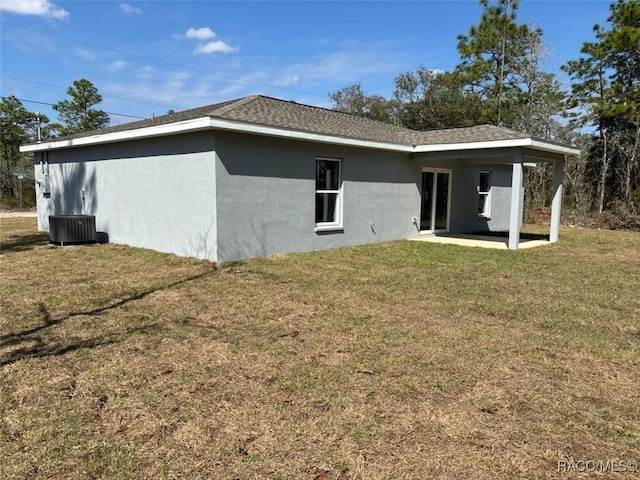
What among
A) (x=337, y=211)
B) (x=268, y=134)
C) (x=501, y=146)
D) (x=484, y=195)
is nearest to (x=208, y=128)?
(x=268, y=134)

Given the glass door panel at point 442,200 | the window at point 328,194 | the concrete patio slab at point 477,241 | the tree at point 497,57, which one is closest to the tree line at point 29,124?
the window at point 328,194

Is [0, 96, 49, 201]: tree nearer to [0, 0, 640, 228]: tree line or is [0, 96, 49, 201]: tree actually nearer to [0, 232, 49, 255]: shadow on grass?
[0, 0, 640, 228]: tree line

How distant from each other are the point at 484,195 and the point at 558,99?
49.2 ft

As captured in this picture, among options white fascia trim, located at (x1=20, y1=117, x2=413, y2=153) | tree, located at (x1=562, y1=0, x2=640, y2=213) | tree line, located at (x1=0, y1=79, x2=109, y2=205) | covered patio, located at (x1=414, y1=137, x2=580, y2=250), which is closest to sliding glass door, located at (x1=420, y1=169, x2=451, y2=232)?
covered patio, located at (x1=414, y1=137, x2=580, y2=250)

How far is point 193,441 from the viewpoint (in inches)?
105

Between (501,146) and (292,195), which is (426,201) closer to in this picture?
(501,146)

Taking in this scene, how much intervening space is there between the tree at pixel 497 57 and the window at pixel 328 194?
786 inches

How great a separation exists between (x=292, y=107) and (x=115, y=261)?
6.23 meters

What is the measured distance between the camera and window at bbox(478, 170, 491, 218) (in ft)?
51.7

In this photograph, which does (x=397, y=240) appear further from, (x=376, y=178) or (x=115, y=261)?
(x=115, y=261)

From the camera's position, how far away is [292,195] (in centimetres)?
948

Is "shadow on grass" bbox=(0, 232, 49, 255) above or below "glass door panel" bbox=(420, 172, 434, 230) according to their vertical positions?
below

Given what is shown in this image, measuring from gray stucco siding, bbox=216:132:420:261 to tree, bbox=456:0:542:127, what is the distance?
1812 centimetres

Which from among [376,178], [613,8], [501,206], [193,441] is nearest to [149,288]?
[193,441]
